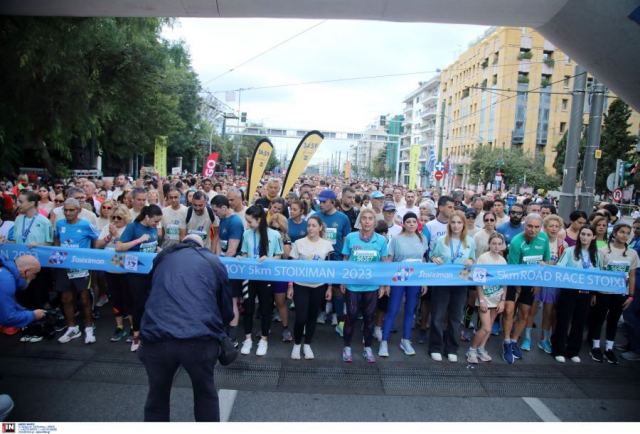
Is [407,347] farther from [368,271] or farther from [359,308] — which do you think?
[368,271]

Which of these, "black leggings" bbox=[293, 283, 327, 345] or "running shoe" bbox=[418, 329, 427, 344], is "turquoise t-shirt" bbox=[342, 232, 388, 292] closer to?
"black leggings" bbox=[293, 283, 327, 345]

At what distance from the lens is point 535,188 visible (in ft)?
128

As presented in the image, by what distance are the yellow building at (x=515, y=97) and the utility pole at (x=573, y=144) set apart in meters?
31.9

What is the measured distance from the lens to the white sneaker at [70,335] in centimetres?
Result: 561

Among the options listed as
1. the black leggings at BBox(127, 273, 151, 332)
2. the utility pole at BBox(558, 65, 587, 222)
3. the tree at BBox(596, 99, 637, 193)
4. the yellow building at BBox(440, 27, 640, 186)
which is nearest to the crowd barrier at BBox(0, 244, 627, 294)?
the black leggings at BBox(127, 273, 151, 332)

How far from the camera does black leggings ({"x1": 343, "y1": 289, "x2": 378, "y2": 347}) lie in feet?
17.7

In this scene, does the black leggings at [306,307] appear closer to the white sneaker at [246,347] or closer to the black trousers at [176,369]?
the white sneaker at [246,347]

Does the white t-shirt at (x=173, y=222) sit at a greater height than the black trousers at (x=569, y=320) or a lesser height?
greater

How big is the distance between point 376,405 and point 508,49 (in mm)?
50994

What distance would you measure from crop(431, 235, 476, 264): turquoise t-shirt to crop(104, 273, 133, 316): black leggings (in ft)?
12.7

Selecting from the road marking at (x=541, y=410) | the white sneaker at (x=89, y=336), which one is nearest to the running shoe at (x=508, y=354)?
the road marking at (x=541, y=410)

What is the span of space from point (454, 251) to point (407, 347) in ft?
4.39

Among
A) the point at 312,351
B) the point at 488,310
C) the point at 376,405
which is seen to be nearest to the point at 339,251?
the point at 312,351

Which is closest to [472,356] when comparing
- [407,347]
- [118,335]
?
[407,347]
